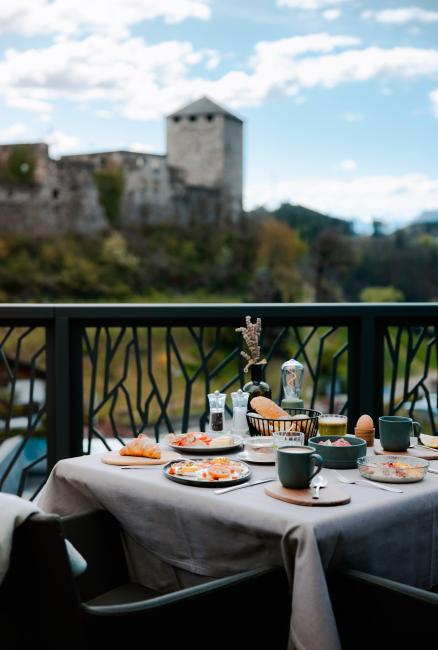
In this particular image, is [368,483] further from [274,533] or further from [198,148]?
[198,148]

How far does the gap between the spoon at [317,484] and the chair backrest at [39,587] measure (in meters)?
0.57

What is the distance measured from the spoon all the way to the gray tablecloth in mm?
39

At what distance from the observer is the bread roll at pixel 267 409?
84.9 inches

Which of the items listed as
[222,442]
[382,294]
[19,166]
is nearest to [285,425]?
[222,442]

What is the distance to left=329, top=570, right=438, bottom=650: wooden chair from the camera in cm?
144

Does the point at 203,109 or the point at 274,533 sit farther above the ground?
the point at 203,109

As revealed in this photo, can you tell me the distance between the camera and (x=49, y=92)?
58344mm

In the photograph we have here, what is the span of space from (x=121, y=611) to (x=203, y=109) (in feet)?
180

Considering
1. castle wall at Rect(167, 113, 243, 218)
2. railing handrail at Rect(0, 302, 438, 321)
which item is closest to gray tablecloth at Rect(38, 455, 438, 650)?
railing handrail at Rect(0, 302, 438, 321)

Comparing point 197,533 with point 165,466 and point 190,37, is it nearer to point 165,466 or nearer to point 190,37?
point 165,466

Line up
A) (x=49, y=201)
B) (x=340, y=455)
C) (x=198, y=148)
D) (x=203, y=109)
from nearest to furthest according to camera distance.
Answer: (x=340, y=455) → (x=49, y=201) → (x=198, y=148) → (x=203, y=109)

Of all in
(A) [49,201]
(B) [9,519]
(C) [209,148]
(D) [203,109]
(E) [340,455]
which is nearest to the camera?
(B) [9,519]

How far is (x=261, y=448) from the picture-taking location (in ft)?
6.62

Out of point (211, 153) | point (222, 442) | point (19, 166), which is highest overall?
point (211, 153)
